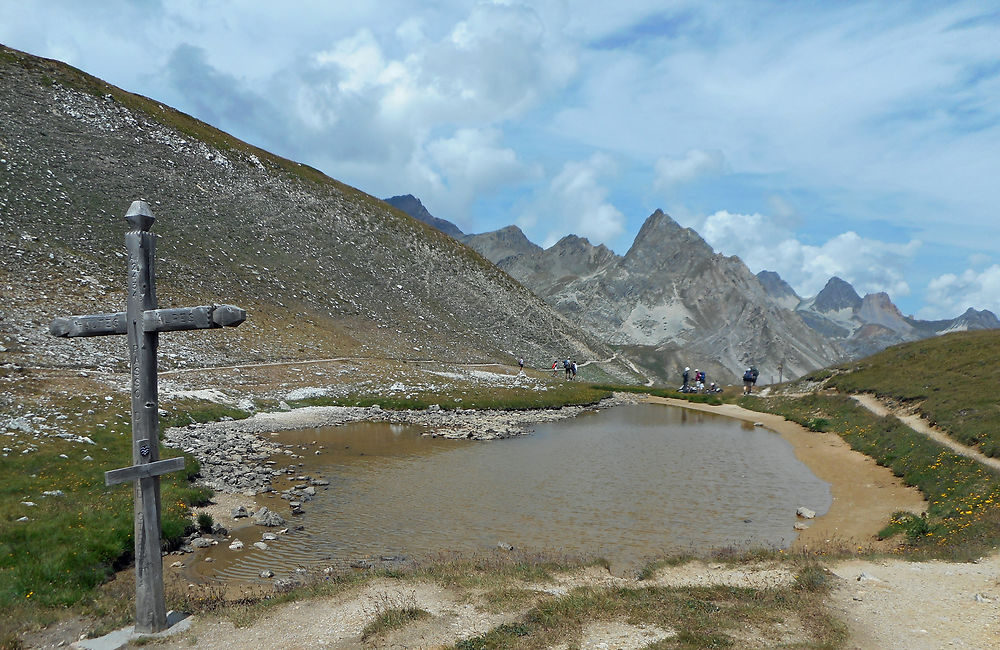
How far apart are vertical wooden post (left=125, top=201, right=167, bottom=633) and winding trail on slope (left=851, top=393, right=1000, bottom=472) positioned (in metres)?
26.9

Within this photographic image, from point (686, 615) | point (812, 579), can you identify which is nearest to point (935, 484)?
point (812, 579)

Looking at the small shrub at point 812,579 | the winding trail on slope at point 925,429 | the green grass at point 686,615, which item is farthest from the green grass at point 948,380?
the green grass at point 686,615

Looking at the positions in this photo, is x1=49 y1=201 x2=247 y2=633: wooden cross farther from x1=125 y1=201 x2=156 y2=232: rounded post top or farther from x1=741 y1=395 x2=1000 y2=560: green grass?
x1=741 y1=395 x2=1000 y2=560: green grass

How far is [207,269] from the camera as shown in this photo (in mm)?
67375

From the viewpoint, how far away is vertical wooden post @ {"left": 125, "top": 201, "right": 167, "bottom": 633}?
11.0 m

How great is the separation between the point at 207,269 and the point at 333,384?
87.7 feet

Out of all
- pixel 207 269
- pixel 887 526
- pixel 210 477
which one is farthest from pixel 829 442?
pixel 207 269

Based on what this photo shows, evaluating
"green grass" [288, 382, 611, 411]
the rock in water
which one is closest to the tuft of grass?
the rock in water

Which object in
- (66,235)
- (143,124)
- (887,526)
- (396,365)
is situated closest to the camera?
(887,526)

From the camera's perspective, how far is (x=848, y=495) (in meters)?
25.9

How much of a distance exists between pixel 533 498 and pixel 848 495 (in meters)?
13.7

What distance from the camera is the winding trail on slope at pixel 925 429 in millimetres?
24330

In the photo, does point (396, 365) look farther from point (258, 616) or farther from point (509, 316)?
point (258, 616)

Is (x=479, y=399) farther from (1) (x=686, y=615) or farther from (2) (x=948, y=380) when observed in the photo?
(1) (x=686, y=615)
